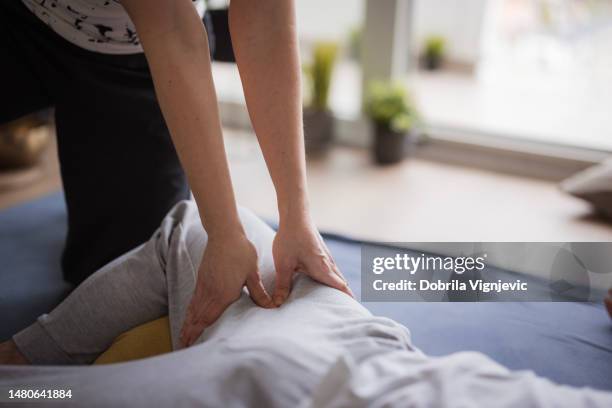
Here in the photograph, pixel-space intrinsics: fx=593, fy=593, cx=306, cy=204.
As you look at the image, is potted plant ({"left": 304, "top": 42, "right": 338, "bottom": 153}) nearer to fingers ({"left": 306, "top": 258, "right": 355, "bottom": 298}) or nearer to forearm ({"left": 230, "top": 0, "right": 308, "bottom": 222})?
forearm ({"left": 230, "top": 0, "right": 308, "bottom": 222})

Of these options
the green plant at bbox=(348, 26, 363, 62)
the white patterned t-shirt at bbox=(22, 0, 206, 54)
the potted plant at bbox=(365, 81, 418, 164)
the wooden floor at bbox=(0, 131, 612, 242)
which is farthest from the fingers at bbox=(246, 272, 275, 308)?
the green plant at bbox=(348, 26, 363, 62)

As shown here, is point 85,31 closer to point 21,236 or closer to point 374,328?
point 21,236

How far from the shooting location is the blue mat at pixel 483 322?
3.85 ft

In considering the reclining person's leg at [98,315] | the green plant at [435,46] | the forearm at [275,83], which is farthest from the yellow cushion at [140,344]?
the green plant at [435,46]

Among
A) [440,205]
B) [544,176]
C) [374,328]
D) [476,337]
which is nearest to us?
[374,328]

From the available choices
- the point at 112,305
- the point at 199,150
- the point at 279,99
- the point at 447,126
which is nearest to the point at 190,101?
the point at 199,150

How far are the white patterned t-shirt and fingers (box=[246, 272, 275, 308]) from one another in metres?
0.60

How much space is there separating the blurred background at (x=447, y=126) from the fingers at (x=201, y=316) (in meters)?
0.88

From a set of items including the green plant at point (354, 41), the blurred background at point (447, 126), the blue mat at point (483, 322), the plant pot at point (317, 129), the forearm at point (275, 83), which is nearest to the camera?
the forearm at point (275, 83)

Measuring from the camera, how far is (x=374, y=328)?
33.5 inches

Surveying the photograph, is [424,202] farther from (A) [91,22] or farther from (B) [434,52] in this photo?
(B) [434,52]

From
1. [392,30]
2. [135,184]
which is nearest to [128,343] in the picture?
[135,184]

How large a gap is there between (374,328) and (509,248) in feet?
3.12

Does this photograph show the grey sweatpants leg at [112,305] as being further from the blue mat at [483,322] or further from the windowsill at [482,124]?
the windowsill at [482,124]
